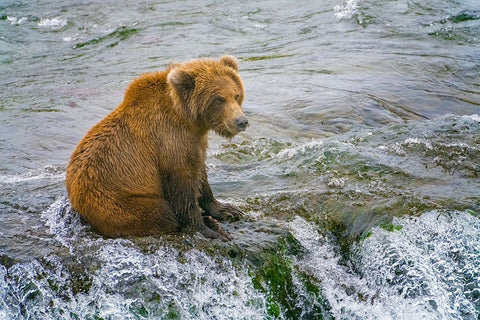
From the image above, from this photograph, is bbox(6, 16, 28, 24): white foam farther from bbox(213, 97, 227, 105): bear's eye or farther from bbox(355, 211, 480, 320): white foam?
bbox(355, 211, 480, 320): white foam

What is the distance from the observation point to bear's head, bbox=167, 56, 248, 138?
555 centimetres

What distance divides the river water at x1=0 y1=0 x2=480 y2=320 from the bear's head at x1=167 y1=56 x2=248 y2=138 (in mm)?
973

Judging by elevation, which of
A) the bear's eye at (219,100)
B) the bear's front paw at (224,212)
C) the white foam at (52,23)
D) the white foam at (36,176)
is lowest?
the white foam at (52,23)

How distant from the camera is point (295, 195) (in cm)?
651

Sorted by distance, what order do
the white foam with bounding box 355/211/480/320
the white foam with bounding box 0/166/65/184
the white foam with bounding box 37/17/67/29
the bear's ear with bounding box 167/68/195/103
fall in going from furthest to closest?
1. the white foam with bounding box 37/17/67/29
2. the white foam with bounding box 0/166/65/184
3. the bear's ear with bounding box 167/68/195/103
4. the white foam with bounding box 355/211/480/320

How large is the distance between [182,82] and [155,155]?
651mm

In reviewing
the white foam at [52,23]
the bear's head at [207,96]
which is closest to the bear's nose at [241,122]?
the bear's head at [207,96]

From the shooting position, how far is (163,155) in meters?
5.57

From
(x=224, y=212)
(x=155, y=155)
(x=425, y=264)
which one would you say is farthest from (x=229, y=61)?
(x=425, y=264)

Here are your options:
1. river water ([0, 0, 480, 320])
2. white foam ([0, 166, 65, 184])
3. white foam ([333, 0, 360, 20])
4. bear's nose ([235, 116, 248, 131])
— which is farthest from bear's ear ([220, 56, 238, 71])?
white foam ([333, 0, 360, 20])

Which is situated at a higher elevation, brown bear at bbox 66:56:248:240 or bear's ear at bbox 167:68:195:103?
bear's ear at bbox 167:68:195:103

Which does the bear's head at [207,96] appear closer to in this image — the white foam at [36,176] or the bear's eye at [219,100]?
the bear's eye at [219,100]

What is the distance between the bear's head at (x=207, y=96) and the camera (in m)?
5.55

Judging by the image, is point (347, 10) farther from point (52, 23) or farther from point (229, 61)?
point (229, 61)
